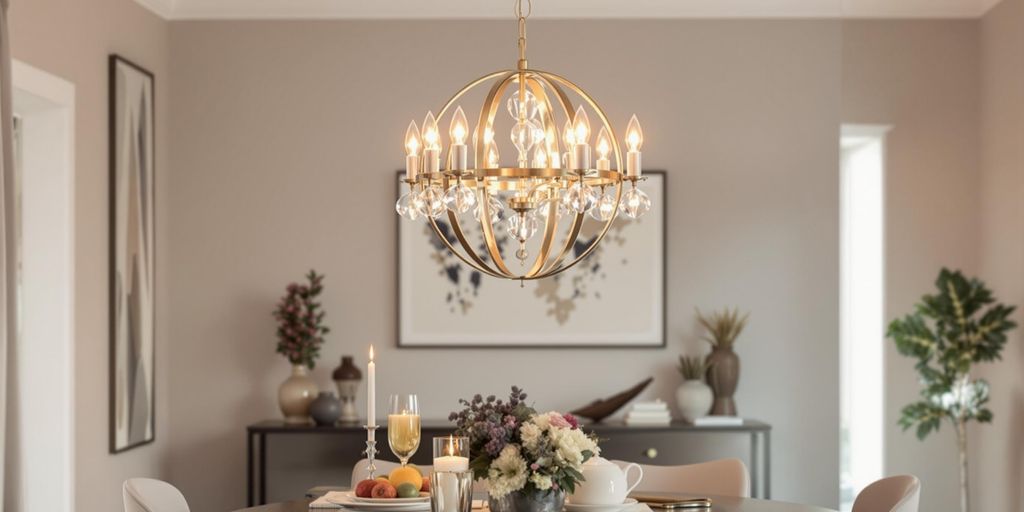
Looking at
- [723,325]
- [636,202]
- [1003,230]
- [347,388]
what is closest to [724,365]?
[723,325]

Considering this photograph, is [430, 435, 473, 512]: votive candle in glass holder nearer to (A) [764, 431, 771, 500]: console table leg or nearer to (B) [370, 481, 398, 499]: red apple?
(B) [370, 481, 398, 499]: red apple

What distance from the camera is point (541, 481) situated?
2523 millimetres

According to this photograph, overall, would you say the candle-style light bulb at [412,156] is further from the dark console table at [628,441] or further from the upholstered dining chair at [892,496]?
the dark console table at [628,441]

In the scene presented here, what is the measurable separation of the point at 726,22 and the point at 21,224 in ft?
9.43

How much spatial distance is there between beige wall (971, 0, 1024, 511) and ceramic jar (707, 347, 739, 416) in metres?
1.08

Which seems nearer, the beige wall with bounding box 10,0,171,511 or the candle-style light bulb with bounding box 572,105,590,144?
the candle-style light bulb with bounding box 572,105,590,144

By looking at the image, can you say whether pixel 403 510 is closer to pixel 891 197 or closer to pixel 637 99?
pixel 637 99

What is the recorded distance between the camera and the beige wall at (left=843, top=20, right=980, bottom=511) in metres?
5.39

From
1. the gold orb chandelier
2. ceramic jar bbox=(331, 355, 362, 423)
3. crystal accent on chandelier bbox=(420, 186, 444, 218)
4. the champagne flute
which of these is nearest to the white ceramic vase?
ceramic jar bbox=(331, 355, 362, 423)

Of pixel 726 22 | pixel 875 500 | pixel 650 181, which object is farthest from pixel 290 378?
pixel 875 500

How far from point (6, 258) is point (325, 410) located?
174 cm

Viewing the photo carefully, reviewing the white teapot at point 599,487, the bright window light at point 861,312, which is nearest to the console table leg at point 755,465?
the bright window light at point 861,312

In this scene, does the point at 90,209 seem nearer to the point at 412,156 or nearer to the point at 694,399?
the point at 412,156

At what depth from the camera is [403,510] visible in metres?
2.75
